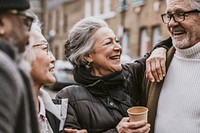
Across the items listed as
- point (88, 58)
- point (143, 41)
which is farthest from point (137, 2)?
point (88, 58)

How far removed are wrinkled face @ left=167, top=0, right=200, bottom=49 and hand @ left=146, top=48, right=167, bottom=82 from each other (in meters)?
0.15

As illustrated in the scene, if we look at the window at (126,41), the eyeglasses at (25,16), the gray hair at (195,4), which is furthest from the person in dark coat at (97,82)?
the window at (126,41)

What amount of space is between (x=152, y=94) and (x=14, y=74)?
5.58 feet

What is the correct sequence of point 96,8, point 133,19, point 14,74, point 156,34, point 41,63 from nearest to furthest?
point 14,74
point 41,63
point 156,34
point 133,19
point 96,8

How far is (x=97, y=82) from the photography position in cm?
294

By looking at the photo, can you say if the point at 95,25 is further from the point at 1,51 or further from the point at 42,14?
the point at 42,14

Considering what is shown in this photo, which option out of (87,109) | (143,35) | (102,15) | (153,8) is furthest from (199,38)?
(102,15)

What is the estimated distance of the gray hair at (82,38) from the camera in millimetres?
3033

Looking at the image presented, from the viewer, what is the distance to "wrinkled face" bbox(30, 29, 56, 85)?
8.57ft

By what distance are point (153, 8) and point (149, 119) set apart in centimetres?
1783

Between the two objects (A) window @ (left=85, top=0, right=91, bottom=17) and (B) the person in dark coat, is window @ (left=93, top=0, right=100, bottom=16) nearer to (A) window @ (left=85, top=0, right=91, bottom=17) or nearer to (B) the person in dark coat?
(A) window @ (left=85, top=0, right=91, bottom=17)

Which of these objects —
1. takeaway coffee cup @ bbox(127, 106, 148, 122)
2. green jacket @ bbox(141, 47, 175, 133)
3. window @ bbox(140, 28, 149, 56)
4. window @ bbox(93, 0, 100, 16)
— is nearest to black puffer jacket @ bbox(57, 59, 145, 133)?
green jacket @ bbox(141, 47, 175, 133)

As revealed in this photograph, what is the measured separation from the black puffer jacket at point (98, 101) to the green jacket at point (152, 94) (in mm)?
102

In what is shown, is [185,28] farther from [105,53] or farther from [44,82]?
[44,82]
